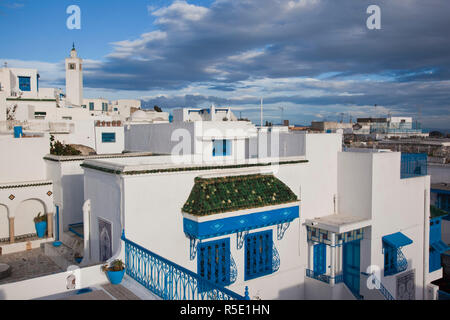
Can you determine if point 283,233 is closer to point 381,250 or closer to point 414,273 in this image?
point 381,250

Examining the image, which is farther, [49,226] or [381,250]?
[49,226]

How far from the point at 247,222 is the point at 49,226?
8.83 meters

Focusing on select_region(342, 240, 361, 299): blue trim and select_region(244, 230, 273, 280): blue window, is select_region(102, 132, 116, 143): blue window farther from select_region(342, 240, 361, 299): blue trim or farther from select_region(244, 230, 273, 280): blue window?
select_region(342, 240, 361, 299): blue trim

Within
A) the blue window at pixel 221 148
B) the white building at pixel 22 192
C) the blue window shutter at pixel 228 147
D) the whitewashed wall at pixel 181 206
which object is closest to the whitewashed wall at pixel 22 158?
the white building at pixel 22 192

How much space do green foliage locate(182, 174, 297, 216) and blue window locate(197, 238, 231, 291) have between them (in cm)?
105

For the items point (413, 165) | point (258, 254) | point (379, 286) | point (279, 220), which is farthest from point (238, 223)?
point (413, 165)

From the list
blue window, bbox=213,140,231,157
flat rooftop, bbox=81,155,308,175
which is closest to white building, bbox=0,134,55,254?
flat rooftop, bbox=81,155,308,175

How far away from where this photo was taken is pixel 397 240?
12.4 metres

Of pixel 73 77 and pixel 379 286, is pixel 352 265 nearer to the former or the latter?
pixel 379 286

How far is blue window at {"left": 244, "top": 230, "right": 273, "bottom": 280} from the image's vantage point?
10195 mm

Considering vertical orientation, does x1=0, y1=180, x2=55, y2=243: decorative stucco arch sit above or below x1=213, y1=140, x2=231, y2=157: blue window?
below

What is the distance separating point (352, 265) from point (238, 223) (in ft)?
16.9

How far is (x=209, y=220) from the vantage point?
8.67 meters

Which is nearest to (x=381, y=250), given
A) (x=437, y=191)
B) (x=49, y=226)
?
(x=437, y=191)
